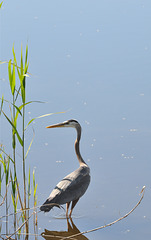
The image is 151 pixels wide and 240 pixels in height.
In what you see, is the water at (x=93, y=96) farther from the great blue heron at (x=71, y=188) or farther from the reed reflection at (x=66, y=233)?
the great blue heron at (x=71, y=188)

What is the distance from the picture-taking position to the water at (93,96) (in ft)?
20.7

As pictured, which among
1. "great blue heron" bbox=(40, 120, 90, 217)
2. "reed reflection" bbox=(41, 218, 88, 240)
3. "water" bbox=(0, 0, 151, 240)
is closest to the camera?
"reed reflection" bbox=(41, 218, 88, 240)

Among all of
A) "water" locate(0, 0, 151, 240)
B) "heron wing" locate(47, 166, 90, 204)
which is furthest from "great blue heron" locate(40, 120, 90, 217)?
"water" locate(0, 0, 151, 240)

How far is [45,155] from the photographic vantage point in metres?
7.54

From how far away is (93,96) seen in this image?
30.6 ft

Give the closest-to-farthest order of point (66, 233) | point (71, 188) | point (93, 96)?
point (66, 233) → point (71, 188) → point (93, 96)

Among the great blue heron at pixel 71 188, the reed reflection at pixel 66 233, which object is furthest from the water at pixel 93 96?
the great blue heron at pixel 71 188

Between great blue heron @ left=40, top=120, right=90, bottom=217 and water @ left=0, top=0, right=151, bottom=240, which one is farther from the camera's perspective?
water @ left=0, top=0, right=151, bottom=240

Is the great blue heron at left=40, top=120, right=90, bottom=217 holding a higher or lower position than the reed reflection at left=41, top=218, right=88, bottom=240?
higher

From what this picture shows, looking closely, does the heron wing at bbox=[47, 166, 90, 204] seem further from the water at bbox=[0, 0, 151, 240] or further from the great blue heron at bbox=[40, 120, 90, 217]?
the water at bbox=[0, 0, 151, 240]

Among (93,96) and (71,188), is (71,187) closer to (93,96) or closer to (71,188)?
(71,188)

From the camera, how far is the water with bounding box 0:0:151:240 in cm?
632

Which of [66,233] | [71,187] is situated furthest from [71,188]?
[66,233]

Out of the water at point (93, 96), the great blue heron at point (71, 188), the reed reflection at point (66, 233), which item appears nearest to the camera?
the reed reflection at point (66, 233)
